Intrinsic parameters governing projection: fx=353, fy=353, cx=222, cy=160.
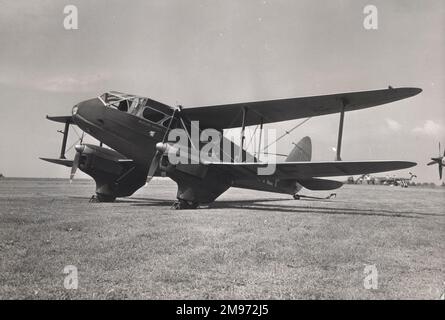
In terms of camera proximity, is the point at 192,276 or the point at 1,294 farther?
the point at 192,276

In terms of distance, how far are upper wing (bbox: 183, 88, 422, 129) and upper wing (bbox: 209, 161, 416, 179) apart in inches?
77.6

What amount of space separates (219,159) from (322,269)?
955 centimetres

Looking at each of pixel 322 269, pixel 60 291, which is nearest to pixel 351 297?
pixel 322 269

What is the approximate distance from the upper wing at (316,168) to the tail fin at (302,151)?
16.4ft

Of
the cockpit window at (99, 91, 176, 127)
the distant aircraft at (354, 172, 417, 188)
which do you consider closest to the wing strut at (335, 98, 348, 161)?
the cockpit window at (99, 91, 176, 127)

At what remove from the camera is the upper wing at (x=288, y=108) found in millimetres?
10617

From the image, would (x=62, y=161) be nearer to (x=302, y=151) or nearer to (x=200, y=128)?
(x=200, y=128)

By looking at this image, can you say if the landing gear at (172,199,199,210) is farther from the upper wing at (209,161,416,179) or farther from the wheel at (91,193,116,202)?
the wheel at (91,193,116,202)

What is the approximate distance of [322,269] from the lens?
177 inches

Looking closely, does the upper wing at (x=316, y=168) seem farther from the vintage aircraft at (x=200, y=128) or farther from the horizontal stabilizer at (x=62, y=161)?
the horizontal stabilizer at (x=62, y=161)

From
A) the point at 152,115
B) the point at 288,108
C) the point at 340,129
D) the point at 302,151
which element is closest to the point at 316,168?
the point at 340,129

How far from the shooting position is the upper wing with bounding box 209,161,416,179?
34.7 ft
